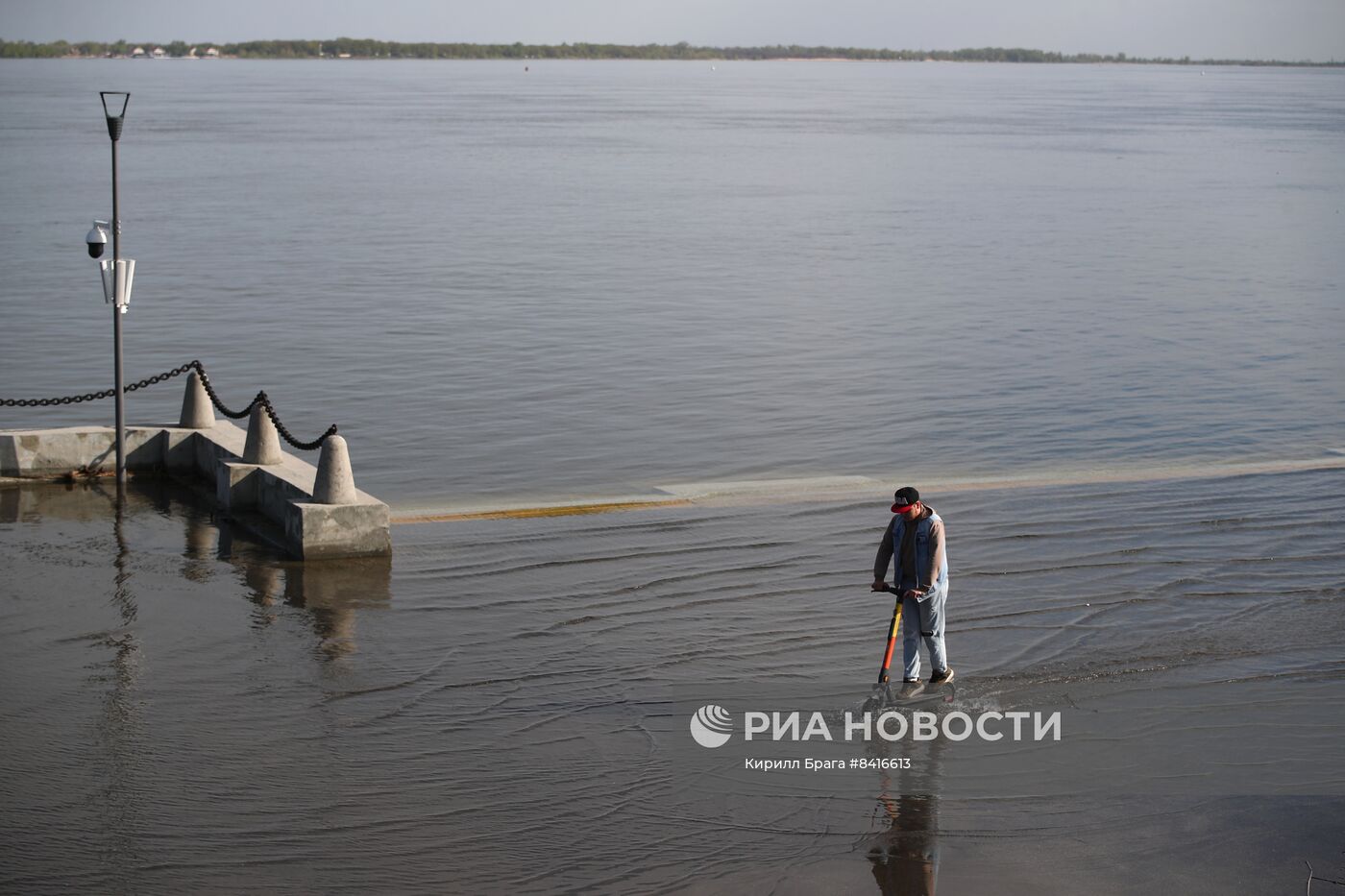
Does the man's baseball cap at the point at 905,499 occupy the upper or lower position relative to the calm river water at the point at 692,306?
lower

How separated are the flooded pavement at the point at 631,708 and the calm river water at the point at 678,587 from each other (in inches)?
1.3

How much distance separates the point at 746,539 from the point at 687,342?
15.9 metres

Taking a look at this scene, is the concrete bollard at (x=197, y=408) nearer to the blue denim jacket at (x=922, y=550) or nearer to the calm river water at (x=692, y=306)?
the calm river water at (x=692, y=306)

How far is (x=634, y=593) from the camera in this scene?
12828 mm

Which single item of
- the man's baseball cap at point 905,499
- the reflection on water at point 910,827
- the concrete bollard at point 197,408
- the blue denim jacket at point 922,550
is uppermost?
the concrete bollard at point 197,408

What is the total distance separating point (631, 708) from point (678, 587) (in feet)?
9.72

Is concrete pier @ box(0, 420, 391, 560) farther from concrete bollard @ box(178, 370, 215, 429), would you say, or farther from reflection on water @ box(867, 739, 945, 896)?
reflection on water @ box(867, 739, 945, 896)

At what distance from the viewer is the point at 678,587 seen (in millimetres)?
13047

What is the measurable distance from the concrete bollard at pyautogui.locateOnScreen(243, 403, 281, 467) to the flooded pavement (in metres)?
0.74

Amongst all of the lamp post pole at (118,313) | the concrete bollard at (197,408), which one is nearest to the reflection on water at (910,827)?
the lamp post pole at (118,313)

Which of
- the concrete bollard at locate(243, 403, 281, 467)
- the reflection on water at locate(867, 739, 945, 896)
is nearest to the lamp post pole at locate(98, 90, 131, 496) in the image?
the concrete bollard at locate(243, 403, 281, 467)

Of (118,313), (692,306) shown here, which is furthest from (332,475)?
(692,306)

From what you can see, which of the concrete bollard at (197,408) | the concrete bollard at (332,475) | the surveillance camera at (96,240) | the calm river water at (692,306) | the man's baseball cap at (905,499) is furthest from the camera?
the calm river water at (692,306)

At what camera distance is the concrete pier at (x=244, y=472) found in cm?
1321
